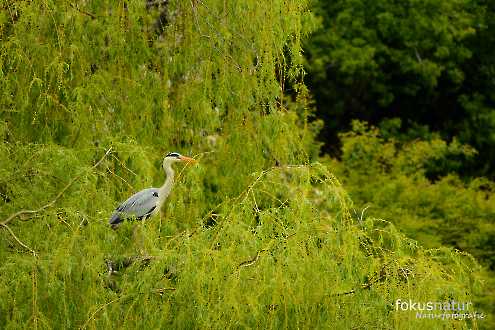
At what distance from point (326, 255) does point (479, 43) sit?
57.8 ft

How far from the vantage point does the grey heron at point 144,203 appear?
6.52m

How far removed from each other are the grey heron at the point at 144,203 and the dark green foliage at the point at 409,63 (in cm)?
1344

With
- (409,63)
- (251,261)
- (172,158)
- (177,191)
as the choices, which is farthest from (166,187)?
(409,63)

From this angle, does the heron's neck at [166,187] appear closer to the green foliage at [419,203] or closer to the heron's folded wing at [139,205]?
the heron's folded wing at [139,205]

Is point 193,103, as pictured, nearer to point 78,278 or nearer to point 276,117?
point 276,117

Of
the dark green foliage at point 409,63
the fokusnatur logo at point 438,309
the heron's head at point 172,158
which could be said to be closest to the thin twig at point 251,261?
the fokusnatur logo at point 438,309

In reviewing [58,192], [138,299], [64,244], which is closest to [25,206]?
[58,192]

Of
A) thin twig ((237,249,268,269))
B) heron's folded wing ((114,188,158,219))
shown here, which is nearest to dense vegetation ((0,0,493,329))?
thin twig ((237,249,268,269))

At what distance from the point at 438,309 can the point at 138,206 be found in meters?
2.01

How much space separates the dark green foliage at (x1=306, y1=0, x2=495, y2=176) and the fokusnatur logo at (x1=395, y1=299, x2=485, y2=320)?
14657mm

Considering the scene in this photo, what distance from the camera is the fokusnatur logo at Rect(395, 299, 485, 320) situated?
5.94 meters

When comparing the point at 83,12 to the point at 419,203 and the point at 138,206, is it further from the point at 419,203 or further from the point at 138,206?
the point at 419,203

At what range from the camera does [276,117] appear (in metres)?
8.66

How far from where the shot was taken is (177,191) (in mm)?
7898
